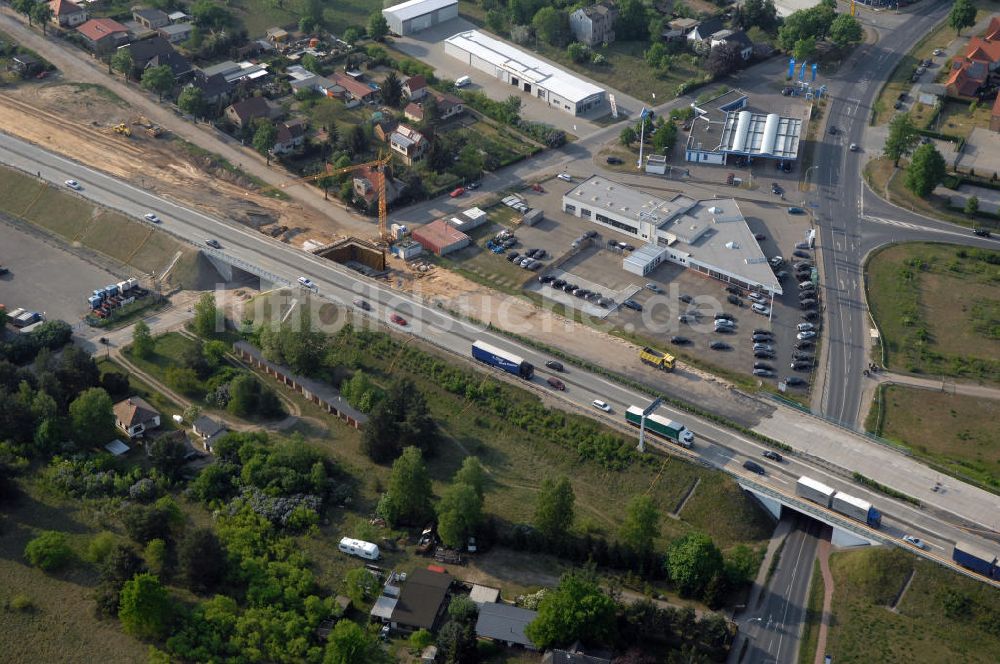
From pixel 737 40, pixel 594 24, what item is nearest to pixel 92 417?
pixel 594 24

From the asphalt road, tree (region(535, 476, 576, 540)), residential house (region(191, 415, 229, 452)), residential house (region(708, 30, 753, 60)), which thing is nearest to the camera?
the asphalt road

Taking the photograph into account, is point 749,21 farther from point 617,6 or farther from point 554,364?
point 554,364

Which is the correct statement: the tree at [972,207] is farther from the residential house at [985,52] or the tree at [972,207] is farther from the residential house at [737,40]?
the residential house at [737,40]

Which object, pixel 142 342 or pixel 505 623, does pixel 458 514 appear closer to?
pixel 505 623

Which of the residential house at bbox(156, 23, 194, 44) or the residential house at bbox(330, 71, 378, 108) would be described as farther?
the residential house at bbox(156, 23, 194, 44)

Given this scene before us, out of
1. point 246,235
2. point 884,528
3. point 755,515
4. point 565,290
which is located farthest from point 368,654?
point 246,235

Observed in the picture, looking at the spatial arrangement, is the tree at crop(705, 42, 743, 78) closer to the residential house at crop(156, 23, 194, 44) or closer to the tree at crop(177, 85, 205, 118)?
the tree at crop(177, 85, 205, 118)

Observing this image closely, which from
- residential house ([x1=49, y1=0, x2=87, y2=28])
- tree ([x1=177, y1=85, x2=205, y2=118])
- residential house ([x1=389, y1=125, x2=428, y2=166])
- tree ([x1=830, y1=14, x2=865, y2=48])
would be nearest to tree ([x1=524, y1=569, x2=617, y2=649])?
residential house ([x1=389, y1=125, x2=428, y2=166])
